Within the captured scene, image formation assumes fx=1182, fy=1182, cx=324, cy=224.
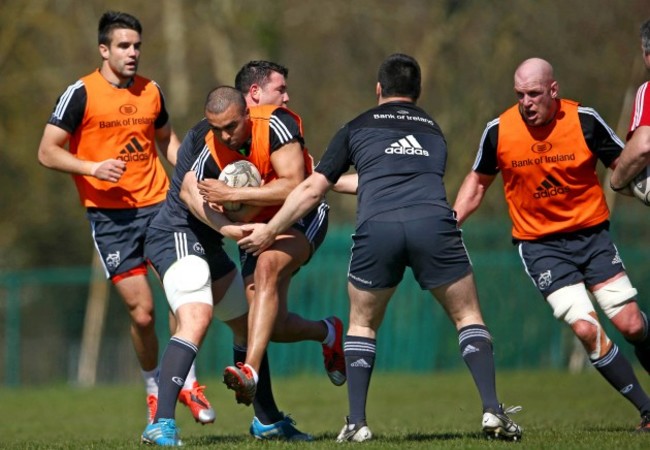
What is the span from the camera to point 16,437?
33.8 feet

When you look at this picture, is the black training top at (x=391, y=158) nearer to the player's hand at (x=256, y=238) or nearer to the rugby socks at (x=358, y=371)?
the player's hand at (x=256, y=238)

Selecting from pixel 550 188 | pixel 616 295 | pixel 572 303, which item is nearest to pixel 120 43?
pixel 550 188

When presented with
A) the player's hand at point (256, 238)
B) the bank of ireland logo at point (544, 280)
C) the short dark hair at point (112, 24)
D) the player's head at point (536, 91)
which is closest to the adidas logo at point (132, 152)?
the short dark hair at point (112, 24)

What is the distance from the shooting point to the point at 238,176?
7840mm

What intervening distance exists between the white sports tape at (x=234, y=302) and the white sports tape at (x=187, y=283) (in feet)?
1.83

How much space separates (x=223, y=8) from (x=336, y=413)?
37.6ft

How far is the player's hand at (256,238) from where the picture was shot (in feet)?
25.8

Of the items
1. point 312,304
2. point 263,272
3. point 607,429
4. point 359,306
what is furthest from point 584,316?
point 312,304

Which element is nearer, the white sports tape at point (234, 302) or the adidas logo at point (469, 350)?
the adidas logo at point (469, 350)

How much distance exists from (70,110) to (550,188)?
3806 millimetres

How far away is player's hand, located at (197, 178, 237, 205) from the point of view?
7.75 meters

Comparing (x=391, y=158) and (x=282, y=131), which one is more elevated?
(x=282, y=131)

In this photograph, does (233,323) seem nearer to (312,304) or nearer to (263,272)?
(263,272)

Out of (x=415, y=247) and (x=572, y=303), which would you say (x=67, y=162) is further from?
(x=572, y=303)
